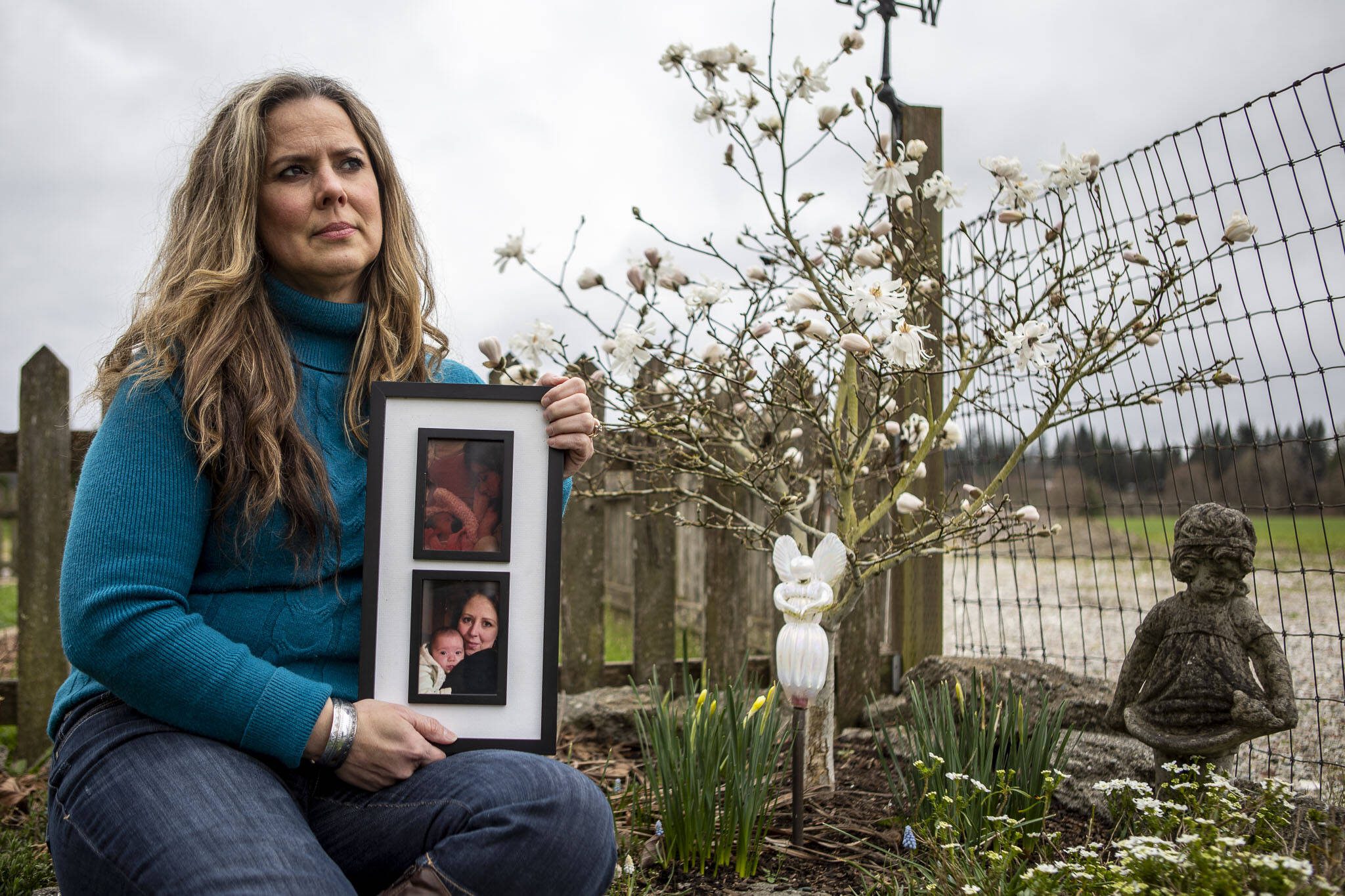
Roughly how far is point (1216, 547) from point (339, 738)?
197cm

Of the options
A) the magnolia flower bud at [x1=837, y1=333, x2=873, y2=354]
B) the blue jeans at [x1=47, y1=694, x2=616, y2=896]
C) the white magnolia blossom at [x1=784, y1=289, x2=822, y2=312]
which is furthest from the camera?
→ the white magnolia blossom at [x1=784, y1=289, x2=822, y2=312]

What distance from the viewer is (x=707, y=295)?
8.80 feet

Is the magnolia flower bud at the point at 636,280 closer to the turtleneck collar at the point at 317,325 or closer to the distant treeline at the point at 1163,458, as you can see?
the turtleneck collar at the point at 317,325

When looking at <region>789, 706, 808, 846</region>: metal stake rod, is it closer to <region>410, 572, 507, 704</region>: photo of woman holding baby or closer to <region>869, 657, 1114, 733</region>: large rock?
<region>869, 657, 1114, 733</region>: large rock

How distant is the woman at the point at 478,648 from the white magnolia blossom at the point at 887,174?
1592mm

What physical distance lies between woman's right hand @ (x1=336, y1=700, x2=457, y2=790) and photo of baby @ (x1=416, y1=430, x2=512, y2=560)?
28 cm

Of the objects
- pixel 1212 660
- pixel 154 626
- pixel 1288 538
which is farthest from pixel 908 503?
pixel 1288 538

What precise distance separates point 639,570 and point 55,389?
2318 mm

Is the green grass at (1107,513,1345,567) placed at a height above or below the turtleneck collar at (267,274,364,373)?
above

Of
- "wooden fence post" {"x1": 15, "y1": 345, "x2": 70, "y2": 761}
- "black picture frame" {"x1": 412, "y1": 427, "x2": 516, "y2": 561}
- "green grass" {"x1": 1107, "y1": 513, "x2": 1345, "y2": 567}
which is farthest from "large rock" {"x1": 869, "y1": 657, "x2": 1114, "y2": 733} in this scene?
"green grass" {"x1": 1107, "y1": 513, "x2": 1345, "y2": 567}

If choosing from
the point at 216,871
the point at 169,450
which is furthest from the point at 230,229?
the point at 216,871

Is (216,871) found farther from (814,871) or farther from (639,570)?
(639,570)

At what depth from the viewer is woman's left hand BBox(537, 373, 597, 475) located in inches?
73.0

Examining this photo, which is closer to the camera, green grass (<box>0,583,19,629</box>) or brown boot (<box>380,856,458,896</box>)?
brown boot (<box>380,856,458,896</box>)
